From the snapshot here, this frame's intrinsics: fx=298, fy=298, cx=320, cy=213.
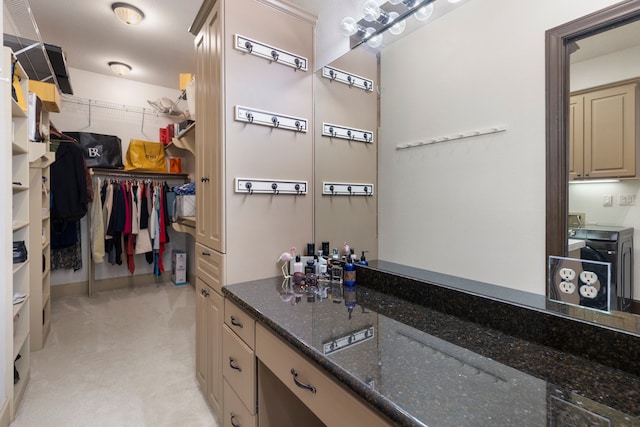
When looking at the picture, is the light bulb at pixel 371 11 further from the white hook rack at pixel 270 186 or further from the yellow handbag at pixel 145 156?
the yellow handbag at pixel 145 156

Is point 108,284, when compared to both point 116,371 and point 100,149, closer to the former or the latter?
point 100,149

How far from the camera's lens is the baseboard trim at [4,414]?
1.56 metres

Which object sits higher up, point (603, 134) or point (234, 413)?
point (603, 134)

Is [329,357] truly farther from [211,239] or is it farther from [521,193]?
[211,239]

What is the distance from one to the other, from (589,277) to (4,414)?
8.93 ft

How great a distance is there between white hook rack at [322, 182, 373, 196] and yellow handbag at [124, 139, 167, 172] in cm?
330

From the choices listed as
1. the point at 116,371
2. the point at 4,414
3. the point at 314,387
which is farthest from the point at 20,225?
the point at 314,387

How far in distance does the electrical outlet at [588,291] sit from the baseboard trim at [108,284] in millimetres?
4522

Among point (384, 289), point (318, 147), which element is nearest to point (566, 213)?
point (384, 289)

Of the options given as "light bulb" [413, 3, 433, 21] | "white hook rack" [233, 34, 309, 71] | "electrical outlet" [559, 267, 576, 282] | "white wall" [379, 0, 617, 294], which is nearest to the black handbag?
"white hook rack" [233, 34, 309, 71]

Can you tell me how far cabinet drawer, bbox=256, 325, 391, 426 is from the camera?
2.40 ft

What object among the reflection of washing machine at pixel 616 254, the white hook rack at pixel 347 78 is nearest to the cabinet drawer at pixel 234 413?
the reflection of washing machine at pixel 616 254

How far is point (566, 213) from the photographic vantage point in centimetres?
92

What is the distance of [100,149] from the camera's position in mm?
3783
